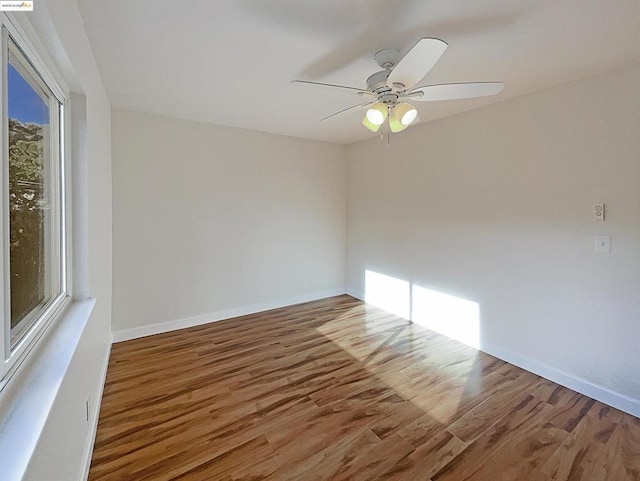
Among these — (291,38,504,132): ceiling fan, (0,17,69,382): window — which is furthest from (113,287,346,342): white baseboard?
(291,38,504,132): ceiling fan

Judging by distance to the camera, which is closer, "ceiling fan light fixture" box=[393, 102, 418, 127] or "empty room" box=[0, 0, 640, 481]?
"empty room" box=[0, 0, 640, 481]

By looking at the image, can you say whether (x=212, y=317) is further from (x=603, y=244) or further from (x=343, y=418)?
(x=603, y=244)

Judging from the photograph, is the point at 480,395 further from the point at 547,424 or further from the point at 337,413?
the point at 337,413

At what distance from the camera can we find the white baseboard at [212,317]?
3.18 metres

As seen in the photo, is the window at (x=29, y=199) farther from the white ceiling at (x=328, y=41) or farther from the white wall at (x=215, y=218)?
the white wall at (x=215, y=218)

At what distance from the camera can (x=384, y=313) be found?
398 cm

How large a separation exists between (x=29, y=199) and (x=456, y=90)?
217cm

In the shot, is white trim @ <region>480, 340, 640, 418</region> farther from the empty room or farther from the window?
the window

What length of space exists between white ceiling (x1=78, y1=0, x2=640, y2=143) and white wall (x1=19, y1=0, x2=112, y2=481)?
0.69 feet

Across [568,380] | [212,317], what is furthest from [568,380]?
[212,317]

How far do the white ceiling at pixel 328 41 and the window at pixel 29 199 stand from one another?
55cm

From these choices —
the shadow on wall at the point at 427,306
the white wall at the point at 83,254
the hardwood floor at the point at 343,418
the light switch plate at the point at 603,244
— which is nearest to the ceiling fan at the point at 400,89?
the white wall at the point at 83,254

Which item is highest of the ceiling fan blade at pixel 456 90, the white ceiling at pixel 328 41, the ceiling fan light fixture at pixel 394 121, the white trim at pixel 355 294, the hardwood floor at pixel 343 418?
the white ceiling at pixel 328 41

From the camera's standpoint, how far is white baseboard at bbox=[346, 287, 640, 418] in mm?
2125
